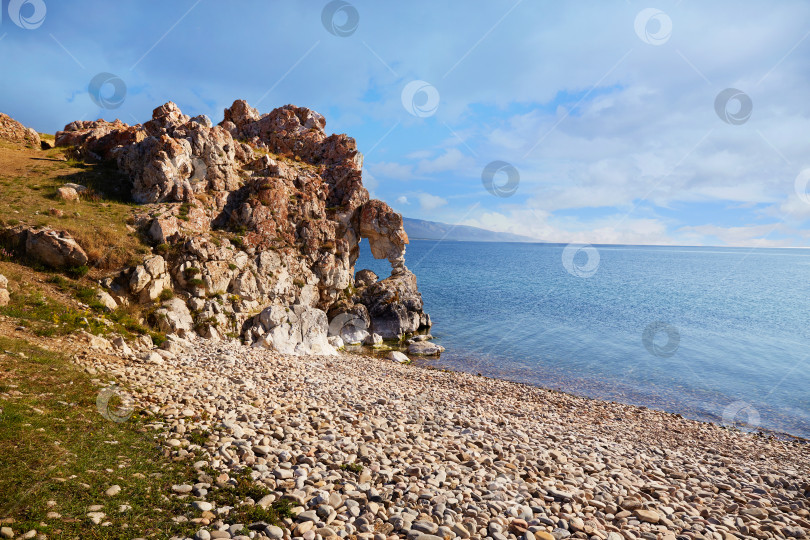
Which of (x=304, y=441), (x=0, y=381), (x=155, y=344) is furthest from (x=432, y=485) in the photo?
(x=155, y=344)

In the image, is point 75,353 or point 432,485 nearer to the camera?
point 432,485

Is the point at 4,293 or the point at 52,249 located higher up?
the point at 52,249

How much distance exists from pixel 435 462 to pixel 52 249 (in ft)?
84.2

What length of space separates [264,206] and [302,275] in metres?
7.37

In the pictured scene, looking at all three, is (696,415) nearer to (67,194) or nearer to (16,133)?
(67,194)

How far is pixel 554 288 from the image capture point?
93438 millimetres

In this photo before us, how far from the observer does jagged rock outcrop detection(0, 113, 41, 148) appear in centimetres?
4172

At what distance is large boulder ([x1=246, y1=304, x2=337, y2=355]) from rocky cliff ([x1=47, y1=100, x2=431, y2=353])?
0.09 meters

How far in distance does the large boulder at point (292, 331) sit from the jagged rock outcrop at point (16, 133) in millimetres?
37578

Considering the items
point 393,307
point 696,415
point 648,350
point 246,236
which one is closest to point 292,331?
point 246,236

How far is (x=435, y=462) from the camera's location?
1250cm

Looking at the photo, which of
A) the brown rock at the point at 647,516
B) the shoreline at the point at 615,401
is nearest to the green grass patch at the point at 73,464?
the brown rock at the point at 647,516

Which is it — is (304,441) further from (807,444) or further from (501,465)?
(807,444)

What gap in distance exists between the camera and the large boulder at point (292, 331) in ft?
94.6
